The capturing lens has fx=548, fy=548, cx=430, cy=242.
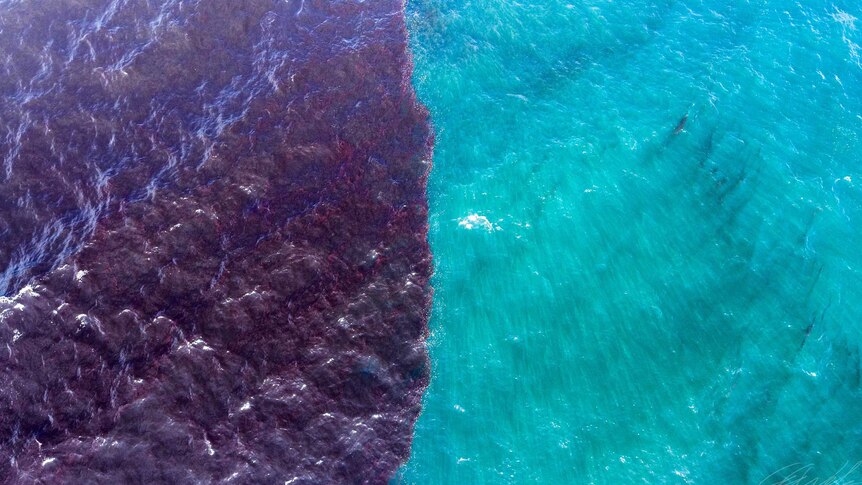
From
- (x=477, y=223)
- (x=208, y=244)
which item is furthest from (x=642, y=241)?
(x=208, y=244)

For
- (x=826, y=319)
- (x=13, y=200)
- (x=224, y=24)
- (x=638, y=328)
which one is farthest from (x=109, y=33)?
(x=826, y=319)

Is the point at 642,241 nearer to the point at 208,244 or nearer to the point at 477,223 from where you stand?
the point at 477,223

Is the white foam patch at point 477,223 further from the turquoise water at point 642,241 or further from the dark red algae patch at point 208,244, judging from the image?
the dark red algae patch at point 208,244

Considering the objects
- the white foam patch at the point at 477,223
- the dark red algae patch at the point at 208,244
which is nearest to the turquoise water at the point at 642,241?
the white foam patch at the point at 477,223

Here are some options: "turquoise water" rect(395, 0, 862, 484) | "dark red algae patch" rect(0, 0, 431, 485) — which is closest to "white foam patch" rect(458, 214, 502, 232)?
"turquoise water" rect(395, 0, 862, 484)

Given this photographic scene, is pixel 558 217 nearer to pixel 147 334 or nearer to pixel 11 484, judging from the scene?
pixel 147 334

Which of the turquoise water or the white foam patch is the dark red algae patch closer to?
the white foam patch
